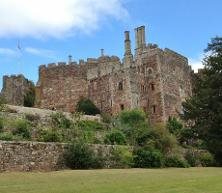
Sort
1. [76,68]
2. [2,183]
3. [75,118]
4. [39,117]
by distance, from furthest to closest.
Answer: [76,68]
[75,118]
[39,117]
[2,183]

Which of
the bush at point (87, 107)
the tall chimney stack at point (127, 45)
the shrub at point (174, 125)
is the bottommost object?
the shrub at point (174, 125)

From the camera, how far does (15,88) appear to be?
211 feet

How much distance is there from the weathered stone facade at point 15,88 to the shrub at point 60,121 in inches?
929

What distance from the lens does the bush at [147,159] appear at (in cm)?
3159

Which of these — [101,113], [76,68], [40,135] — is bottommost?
[40,135]

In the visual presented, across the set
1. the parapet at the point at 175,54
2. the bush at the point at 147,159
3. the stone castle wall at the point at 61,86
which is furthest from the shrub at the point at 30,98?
the bush at the point at 147,159

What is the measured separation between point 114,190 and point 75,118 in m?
27.8

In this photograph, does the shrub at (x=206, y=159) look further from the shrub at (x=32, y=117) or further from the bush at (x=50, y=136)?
the shrub at (x=32, y=117)

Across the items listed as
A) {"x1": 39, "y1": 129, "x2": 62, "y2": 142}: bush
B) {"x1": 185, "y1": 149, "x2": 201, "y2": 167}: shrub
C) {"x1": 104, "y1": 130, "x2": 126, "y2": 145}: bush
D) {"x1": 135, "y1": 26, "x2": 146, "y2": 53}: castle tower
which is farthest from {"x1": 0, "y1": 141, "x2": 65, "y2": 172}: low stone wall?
{"x1": 135, "y1": 26, "x2": 146, "y2": 53}: castle tower

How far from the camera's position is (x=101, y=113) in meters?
58.2

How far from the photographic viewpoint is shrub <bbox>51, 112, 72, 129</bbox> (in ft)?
126

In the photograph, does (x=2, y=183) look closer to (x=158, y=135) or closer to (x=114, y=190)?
(x=114, y=190)

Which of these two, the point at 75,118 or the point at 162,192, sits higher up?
the point at 75,118

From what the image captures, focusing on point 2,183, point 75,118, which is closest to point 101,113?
point 75,118
